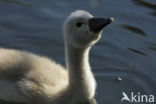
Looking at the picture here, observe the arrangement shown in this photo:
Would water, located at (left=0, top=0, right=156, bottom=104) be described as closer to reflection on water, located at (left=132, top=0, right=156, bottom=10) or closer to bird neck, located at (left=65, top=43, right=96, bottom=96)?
reflection on water, located at (left=132, top=0, right=156, bottom=10)

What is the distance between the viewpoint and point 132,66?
714cm

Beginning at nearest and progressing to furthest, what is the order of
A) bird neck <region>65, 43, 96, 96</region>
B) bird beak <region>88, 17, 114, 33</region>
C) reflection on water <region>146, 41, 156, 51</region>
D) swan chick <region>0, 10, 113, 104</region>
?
1. bird beak <region>88, 17, 114, 33</region>
2. bird neck <region>65, 43, 96, 96</region>
3. swan chick <region>0, 10, 113, 104</region>
4. reflection on water <region>146, 41, 156, 51</region>

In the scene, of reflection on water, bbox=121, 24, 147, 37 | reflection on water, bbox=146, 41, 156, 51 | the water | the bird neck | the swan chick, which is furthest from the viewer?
reflection on water, bbox=121, 24, 147, 37

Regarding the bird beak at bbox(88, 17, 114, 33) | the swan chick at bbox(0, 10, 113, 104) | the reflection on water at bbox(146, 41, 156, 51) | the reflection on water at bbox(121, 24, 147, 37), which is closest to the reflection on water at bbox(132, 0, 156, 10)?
the reflection on water at bbox(121, 24, 147, 37)

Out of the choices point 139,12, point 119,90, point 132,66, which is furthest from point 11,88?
point 139,12

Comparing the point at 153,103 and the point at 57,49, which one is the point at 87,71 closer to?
the point at 153,103

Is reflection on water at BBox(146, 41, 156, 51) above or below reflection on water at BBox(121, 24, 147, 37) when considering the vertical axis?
below

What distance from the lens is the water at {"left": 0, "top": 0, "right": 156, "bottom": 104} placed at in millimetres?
6754

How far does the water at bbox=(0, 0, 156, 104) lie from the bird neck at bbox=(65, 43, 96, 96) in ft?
1.67

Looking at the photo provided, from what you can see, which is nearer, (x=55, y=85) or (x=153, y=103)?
(x=55, y=85)

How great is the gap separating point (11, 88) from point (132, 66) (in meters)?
2.08

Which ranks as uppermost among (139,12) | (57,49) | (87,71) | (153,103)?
(139,12)

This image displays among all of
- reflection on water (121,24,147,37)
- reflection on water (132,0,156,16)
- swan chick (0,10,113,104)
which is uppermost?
reflection on water (132,0,156,16)

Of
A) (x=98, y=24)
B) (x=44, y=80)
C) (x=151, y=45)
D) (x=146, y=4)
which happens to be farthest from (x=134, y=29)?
(x=98, y=24)
